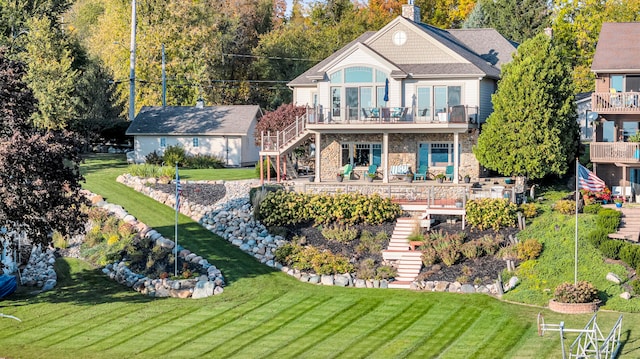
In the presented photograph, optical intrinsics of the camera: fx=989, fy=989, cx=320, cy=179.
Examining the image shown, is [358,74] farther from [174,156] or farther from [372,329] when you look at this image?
[372,329]

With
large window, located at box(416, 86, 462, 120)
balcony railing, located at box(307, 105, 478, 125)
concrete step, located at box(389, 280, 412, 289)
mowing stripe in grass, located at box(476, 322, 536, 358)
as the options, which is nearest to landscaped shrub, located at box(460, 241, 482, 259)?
concrete step, located at box(389, 280, 412, 289)

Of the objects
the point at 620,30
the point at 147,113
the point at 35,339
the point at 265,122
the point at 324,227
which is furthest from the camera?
the point at 147,113

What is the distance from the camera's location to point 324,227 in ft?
A: 128

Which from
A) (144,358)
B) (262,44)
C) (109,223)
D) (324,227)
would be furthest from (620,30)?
(262,44)

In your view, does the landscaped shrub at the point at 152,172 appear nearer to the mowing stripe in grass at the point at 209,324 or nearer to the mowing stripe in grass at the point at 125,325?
the mowing stripe in grass at the point at 125,325

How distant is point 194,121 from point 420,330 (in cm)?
3171

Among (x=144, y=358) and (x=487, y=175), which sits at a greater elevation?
(x=487, y=175)

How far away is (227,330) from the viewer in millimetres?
29531

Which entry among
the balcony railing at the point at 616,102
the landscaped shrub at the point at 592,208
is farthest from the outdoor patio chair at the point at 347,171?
the landscaped shrub at the point at 592,208

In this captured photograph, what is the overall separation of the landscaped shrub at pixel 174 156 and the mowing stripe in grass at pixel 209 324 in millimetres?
21654

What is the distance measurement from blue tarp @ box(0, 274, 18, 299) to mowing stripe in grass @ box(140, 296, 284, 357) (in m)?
7.29

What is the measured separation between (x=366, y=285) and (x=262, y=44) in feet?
152

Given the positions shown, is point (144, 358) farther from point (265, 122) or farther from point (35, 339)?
point (265, 122)

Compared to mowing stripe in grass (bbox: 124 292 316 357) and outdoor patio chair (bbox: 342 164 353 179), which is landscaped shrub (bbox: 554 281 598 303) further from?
outdoor patio chair (bbox: 342 164 353 179)
